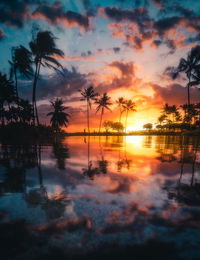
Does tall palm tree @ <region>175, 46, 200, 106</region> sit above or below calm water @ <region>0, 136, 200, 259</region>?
above

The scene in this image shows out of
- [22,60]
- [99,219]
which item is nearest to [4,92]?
[22,60]

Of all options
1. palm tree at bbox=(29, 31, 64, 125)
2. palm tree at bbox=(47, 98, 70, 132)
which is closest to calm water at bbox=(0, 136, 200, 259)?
palm tree at bbox=(29, 31, 64, 125)

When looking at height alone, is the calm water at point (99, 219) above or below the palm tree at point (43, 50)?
below

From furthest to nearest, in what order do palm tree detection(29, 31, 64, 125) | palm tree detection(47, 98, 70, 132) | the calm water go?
palm tree detection(47, 98, 70, 132) → palm tree detection(29, 31, 64, 125) → the calm water

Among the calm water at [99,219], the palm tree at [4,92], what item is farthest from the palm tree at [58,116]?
the calm water at [99,219]

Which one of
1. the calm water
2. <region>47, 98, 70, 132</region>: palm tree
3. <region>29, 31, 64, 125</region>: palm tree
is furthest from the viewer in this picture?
<region>47, 98, 70, 132</region>: palm tree

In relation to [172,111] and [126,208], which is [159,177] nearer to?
[126,208]

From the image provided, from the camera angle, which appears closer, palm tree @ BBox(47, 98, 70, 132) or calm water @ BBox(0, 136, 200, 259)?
calm water @ BBox(0, 136, 200, 259)

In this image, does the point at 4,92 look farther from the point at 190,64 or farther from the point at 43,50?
the point at 190,64

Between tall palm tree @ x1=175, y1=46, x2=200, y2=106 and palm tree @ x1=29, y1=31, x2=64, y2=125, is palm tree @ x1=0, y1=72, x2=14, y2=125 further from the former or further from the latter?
tall palm tree @ x1=175, y1=46, x2=200, y2=106

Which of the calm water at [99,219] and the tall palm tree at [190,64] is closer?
the calm water at [99,219]

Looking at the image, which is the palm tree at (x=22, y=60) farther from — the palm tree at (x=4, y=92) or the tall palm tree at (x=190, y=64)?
the tall palm tree at (x=190, y=64)

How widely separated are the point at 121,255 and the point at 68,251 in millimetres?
350

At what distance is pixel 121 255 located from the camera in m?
0.89
